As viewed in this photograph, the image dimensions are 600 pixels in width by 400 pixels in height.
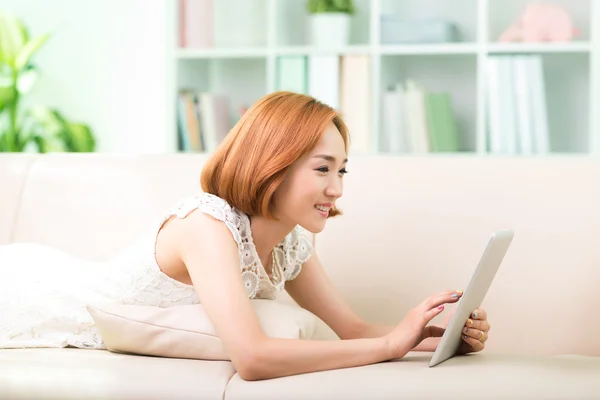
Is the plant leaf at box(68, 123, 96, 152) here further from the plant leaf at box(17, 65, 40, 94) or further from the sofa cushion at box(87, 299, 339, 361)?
the sofa cushion at box(87, 299, 339, 361)

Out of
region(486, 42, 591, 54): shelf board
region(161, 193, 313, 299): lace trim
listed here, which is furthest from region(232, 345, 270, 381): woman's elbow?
region(486, 42, 591, 54): shelf board

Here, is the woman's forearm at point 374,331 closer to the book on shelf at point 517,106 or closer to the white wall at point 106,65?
the book on shelf at point 517,106

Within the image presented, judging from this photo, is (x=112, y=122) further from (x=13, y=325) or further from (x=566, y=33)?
(x=13, y=325)

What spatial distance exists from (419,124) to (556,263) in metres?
1.60

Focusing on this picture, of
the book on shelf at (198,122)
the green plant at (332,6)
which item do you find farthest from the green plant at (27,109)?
the green plant at (332,6)

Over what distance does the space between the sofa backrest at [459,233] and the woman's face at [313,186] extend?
14.9 inches

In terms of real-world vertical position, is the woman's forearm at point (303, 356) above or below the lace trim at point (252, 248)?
below

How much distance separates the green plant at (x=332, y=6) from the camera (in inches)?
138

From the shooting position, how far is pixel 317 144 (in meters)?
1.62

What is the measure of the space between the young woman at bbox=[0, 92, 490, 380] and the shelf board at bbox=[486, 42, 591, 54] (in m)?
1.74

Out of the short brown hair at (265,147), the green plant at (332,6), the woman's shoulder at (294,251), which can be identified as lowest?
the woman's shoulder at (294,251)

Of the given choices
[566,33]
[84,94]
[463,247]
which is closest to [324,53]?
[566,33]

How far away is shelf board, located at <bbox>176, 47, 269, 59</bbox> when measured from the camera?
3.55 meters

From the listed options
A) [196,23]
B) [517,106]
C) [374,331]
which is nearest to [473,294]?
[374,331]
